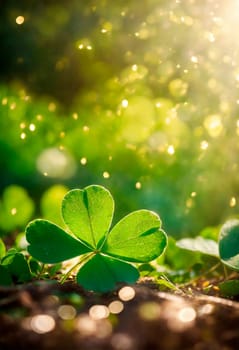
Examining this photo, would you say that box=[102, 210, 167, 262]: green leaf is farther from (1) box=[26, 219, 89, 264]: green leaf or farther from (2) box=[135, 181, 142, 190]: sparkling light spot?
(2) box=[135, 181, 142, 190]: sparkling light spot

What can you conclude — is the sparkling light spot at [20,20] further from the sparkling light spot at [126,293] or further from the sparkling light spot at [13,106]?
the sparkling light spot at [126,293]

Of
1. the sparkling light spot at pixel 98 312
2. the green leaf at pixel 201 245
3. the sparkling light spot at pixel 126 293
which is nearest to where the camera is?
the sparkling light spot at pixel 98 312

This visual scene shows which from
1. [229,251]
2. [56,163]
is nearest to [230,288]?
[229,251]

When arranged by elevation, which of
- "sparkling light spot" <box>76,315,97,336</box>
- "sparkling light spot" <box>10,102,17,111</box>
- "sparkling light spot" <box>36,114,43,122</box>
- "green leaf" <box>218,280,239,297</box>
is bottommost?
"sparkling light spot" <box>36,114,43,122</box>

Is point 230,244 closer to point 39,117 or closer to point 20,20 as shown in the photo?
point 39,117

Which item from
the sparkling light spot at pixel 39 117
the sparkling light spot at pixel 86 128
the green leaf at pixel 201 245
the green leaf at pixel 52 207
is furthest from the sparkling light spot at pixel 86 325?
the sparkling light spot at pixel 39 117

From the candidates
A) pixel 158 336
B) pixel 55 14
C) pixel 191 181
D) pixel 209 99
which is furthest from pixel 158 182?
pixel 158 336

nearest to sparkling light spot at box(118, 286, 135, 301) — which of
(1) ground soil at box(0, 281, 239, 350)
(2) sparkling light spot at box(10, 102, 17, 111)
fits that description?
(1) ground soil at box(0, 281, 239, 350)

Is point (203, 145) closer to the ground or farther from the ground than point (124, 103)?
closer to the ground
